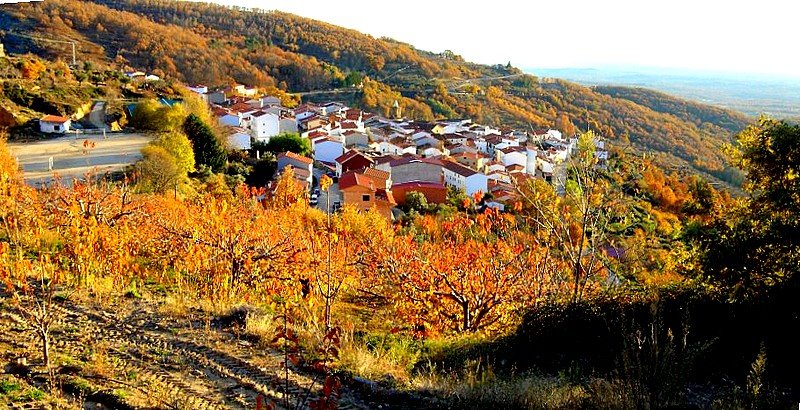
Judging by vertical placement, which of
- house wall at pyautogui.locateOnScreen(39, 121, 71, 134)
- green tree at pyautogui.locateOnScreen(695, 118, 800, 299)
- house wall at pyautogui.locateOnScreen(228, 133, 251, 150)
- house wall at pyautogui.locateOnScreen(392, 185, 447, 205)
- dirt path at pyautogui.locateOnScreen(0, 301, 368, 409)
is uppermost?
green tree at pyautogui.locateOnScreen(695, 118, 800, 299)

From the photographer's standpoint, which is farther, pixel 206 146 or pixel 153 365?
pixel 206 146

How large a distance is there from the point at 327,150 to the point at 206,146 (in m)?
12.3

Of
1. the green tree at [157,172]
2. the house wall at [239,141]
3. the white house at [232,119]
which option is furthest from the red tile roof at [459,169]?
the green tree at [157,172]

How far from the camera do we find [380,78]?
Answer: 255 feet

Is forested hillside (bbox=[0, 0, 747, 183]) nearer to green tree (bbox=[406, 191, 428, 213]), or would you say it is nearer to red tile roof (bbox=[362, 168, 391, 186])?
red tile roof (bbox=[362, 168, 391, 186])

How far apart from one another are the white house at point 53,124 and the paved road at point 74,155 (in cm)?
75

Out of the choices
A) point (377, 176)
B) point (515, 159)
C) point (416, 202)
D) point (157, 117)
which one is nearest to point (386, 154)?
point (377, 176)

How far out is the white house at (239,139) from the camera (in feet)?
107

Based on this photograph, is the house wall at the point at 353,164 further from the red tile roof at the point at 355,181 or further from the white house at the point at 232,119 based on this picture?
the white house at the point at 232,119

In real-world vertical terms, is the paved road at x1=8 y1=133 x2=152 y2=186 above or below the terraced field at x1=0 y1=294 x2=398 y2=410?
below

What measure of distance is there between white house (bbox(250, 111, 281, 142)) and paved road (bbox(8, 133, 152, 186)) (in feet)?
43.2

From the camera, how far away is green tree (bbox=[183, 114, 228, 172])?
81.0ft

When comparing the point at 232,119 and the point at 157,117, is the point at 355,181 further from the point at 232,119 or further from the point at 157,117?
the point at 232,119

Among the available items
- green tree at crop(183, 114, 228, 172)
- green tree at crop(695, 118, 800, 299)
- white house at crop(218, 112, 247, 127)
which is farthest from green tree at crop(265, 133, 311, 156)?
green tree at crop(695, 118, 800, 299)
